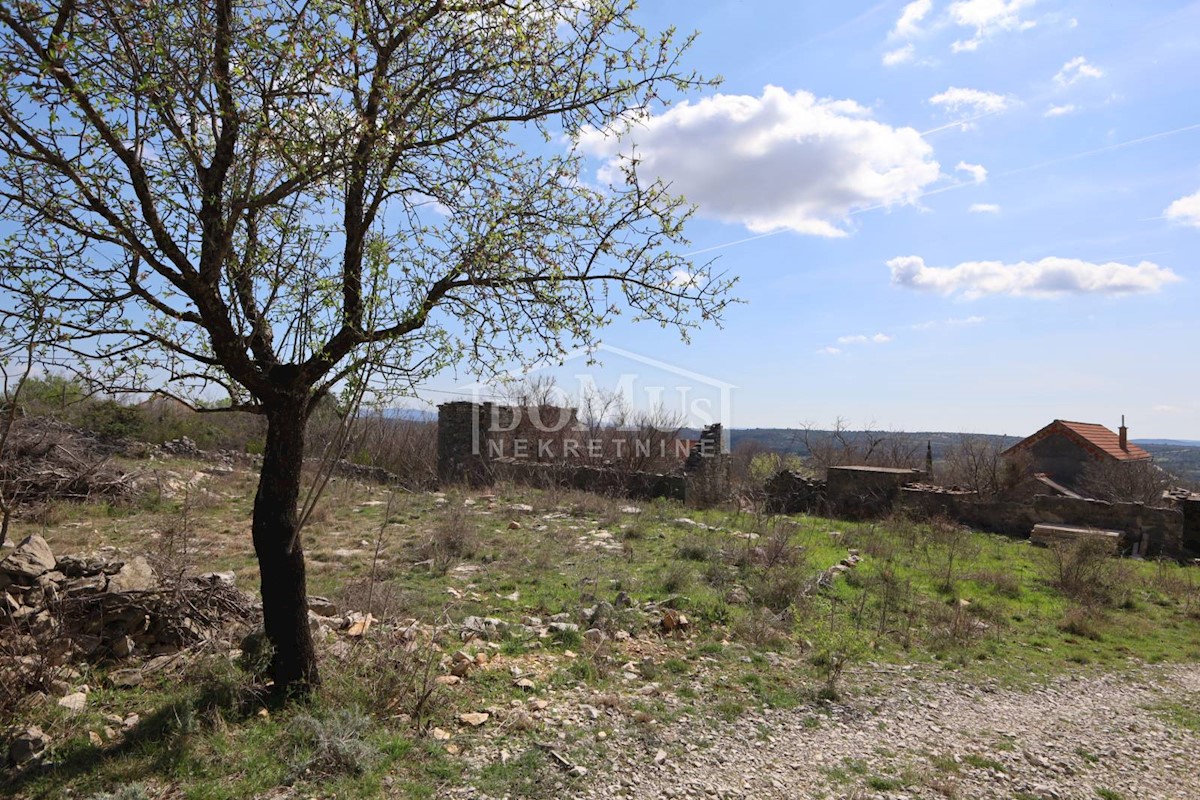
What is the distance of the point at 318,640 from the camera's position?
4.69 meters

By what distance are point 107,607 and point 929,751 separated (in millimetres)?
5155

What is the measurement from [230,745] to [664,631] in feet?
11.6

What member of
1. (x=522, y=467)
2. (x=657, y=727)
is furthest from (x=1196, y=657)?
(x=522, y=467)

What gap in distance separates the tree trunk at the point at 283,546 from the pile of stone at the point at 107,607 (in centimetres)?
62

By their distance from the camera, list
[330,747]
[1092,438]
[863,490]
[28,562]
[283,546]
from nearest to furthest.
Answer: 1. [330,747]
2. [283,546]
3. [28,562]
4. [863,490]
5. [1092,438]

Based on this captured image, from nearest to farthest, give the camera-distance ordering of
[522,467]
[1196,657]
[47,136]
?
[47,136] < [1196,657] < [522,467]

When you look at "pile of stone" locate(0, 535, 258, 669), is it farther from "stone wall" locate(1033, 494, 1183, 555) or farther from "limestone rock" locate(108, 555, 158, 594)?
"stone wall" locate(1033, 494, 1183, 555)

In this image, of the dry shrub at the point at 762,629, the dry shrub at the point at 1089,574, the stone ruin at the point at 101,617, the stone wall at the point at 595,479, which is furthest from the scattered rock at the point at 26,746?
the stone wall at the point at 595,479

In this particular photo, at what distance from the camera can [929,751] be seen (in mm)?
4160

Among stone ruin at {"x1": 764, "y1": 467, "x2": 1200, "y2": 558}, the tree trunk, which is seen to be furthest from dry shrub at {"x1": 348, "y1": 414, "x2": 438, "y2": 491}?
the tree trunk

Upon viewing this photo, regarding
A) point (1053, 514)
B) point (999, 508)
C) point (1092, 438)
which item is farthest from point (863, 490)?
point (1092, 438)

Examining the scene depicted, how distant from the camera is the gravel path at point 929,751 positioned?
3.67 metres

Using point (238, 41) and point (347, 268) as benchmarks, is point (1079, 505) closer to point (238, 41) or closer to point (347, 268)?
point (347, 268)

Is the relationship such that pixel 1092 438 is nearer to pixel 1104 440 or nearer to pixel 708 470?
pixel 1104 440
